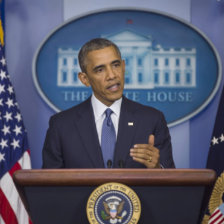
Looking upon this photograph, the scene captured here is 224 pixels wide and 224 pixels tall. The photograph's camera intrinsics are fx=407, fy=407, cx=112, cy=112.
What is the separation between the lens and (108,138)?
1.87m

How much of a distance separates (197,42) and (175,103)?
46cm

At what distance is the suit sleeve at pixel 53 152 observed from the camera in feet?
6.16

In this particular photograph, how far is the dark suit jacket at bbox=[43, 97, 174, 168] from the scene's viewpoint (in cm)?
181

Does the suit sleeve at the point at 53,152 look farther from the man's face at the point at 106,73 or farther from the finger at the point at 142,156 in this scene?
Result: the finger at the point at 142,156

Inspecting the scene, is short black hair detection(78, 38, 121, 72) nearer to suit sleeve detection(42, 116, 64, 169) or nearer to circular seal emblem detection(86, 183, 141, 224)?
suit sleeve detection(42, 116, 64, 169)

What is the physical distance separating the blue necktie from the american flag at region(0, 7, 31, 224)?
870mm

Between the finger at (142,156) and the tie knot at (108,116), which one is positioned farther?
the tie knot at (108,116)

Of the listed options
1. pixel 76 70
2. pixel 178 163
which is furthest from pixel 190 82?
pixel 76 70

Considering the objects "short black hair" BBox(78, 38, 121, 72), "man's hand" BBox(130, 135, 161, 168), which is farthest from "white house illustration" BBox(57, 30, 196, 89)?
"man's hand" BBox(130, 135, 161, 168)

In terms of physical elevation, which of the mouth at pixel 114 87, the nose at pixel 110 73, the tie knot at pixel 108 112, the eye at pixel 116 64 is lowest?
the tie knot at pixel 108 112

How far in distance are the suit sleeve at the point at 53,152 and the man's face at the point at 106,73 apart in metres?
0.28

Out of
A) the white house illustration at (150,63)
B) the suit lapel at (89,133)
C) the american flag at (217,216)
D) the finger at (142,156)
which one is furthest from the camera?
the white house illustration at (150,63)

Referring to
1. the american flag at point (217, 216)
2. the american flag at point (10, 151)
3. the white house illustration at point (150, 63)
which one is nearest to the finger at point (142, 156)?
the american flag at point (217, 216)

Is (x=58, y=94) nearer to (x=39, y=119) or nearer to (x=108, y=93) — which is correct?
(x=39, y=119)
